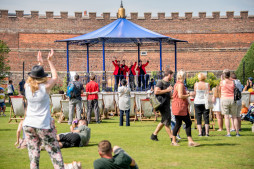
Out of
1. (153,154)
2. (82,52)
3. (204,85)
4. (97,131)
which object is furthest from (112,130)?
(82,52)

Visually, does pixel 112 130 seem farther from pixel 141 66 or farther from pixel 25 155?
pixel 141 66

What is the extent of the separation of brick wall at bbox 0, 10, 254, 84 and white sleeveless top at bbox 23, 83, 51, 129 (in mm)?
37534

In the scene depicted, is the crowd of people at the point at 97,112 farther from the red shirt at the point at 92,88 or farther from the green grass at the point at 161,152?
the green grass at the point at 161,152

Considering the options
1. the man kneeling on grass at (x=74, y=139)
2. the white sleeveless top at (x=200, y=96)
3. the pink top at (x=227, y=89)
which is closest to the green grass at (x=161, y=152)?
the man kneeling on grass at (x=74, y=139)

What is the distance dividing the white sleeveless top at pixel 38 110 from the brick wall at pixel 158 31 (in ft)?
123

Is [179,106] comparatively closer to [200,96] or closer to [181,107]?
[181,107]

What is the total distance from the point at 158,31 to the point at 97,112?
30089mm

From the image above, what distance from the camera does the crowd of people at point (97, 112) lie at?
6.20m

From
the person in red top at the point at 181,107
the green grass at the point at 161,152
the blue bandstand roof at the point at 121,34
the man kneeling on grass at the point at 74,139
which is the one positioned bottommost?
the green grass at the point at 161,152

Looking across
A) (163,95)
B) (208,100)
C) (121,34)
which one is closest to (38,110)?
(163,95)

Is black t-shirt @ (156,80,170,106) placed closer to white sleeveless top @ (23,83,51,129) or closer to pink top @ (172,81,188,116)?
pink top @ (172,81,188,116)

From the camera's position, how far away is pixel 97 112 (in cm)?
1662

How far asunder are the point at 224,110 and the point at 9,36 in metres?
35.2

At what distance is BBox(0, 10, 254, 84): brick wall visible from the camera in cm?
4409
